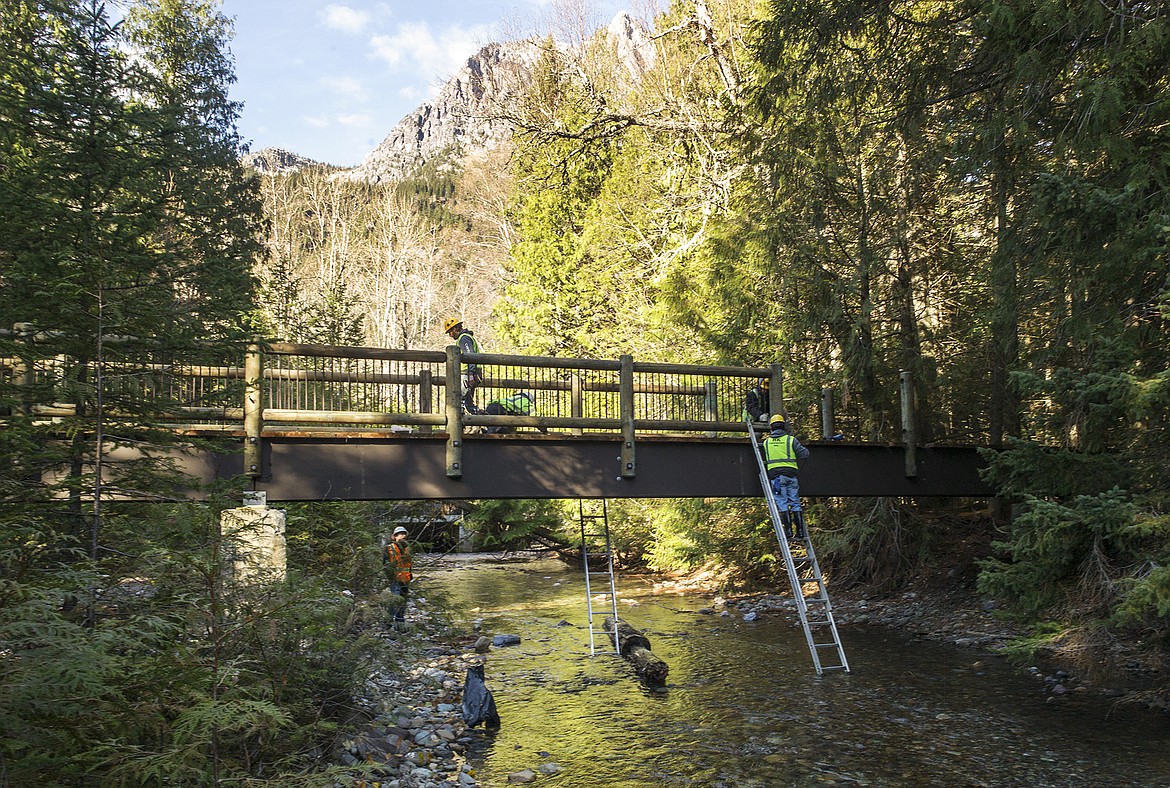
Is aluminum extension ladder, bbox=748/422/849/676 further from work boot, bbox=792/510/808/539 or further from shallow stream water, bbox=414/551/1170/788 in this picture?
shallow stream water, bbox=414/551/1170/788

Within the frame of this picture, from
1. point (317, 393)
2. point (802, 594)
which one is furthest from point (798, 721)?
point (317, 393)

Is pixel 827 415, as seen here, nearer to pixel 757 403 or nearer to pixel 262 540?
pixel 757 403

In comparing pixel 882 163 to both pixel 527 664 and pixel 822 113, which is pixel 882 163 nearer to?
pixel 822 113

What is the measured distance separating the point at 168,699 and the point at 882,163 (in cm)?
1341

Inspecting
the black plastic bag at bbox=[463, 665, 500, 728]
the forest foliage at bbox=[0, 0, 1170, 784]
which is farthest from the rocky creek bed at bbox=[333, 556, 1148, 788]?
the forest foliage at bbox=[0, 0, 1170, 784]

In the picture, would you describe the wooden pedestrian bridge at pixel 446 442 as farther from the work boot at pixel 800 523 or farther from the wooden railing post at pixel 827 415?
the wooden railing post at pixel 827 415

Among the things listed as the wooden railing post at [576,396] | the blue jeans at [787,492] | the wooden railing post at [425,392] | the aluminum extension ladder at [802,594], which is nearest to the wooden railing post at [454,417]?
the wooden railing post at [425,392]

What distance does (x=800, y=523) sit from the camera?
11.9 metres

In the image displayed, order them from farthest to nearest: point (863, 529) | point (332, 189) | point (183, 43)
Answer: point (332, 189), point (183, 43), point (863, 529)

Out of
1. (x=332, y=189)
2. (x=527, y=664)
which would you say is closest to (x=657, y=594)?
(x=527, y=664)

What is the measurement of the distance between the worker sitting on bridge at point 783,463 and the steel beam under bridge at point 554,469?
0.50 m

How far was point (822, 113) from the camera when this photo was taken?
13.0m

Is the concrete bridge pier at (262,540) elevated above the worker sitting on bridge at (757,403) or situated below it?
below

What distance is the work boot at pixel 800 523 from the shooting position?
11702mm
